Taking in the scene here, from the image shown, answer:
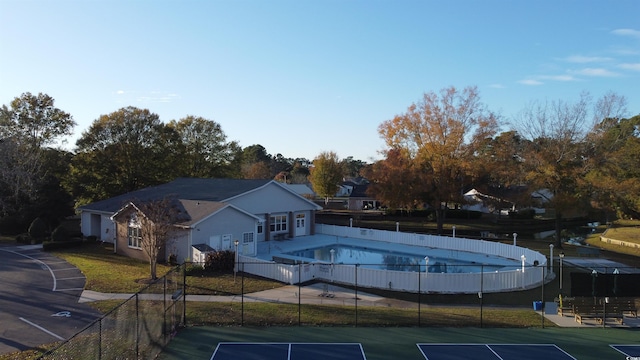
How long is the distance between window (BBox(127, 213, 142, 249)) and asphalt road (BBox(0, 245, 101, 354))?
13.9 ft

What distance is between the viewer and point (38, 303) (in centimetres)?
1917

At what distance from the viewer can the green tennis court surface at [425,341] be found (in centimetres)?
1408

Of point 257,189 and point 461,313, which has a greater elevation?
point 257,189

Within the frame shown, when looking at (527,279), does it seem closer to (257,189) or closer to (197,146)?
(257,189)

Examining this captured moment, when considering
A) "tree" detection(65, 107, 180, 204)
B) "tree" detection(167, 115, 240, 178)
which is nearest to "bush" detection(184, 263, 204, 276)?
"tree" detection(65, 107, 180, 204)

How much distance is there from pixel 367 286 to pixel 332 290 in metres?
1.81

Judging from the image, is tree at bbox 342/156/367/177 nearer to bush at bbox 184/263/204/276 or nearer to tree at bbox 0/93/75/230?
tree at bbox 0/93/75/230

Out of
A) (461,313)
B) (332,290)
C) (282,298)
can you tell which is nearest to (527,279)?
(461,313)

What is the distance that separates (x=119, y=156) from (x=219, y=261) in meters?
29.2

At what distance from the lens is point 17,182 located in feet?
132

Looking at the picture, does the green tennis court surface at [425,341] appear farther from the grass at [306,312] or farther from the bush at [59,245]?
the bush at [59,245]

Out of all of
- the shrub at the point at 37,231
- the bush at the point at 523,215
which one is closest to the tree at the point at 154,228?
the shrub at the point at 37,231

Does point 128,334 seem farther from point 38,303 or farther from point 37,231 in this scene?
point 37,231

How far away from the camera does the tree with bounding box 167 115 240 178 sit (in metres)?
60.3
